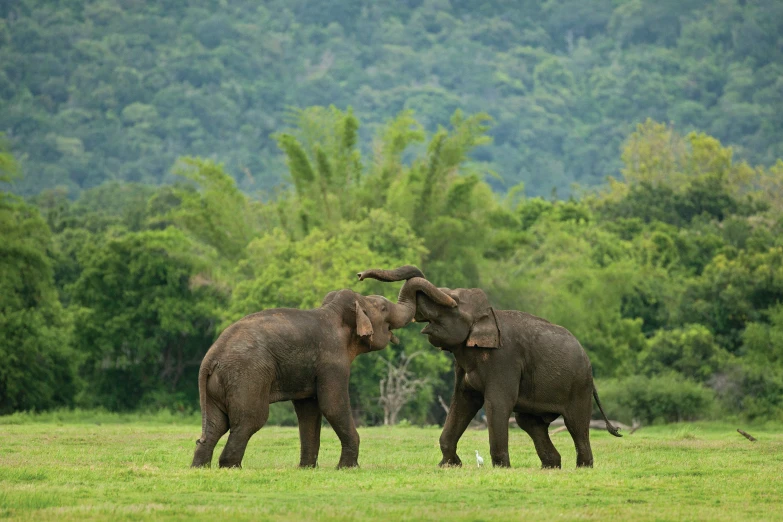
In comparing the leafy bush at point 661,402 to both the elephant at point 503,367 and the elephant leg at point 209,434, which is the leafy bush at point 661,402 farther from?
the elephant leg at point 209,434

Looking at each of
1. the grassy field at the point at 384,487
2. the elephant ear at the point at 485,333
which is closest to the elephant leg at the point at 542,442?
the grassy field at the point at 384,487

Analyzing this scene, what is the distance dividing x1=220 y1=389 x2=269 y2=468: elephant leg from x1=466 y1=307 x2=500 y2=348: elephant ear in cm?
302

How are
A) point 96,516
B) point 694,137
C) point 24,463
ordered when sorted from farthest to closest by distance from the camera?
point 694,137 → point 24,463 → point 96,516

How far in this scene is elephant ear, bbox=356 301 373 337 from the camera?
2050cm

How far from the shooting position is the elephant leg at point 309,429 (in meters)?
20.9

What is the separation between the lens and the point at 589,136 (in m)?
190

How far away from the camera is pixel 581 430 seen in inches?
821

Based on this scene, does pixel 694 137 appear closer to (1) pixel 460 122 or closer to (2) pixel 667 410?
(1) pixel 460 122

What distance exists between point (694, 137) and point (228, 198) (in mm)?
55925

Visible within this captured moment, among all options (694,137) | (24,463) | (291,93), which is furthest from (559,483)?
(291,93)

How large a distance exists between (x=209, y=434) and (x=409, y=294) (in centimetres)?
352

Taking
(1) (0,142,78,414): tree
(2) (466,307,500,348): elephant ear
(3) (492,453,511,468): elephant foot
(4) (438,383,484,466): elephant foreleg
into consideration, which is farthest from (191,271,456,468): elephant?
(1) (0,142,78,414): tree

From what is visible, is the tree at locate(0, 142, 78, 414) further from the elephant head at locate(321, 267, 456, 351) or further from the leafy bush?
the elephant head at locate(321, 267, 456, 351)

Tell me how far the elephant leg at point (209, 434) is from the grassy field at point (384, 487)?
1.53 ft
